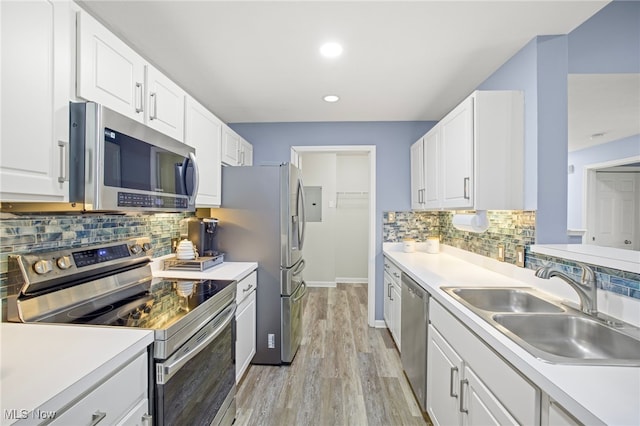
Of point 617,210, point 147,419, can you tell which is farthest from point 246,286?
point 617,210

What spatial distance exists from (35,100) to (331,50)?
157 centimetres

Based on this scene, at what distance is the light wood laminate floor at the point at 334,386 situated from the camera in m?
2.00

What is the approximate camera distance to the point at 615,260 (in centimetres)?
123

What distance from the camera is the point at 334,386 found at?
234cm

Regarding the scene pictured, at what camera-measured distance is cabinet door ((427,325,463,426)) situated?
58.3 inches

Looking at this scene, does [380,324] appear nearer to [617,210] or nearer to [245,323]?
[245,323]

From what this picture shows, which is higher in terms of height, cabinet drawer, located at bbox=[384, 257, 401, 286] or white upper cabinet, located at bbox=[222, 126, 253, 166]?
white upper cabinet, located at bbox=[222, 126, 253, 166]

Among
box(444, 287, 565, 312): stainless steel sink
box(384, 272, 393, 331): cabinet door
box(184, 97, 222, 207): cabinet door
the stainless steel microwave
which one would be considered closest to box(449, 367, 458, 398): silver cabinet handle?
box(444, 287, 565, 312): stainless steel sink

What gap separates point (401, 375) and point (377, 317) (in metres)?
1.07

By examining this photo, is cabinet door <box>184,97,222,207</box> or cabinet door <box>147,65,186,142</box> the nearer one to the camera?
cabinet door <box>147,65,186,142</box>

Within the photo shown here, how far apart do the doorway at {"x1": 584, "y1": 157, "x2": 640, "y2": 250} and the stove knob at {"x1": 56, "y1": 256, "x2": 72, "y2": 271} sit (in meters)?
2.83

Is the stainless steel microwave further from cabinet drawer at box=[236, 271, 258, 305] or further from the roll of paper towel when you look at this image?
the roll of paper towel

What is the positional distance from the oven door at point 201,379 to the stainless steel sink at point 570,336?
53.1 inches

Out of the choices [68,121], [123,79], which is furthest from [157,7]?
[68,121]
